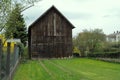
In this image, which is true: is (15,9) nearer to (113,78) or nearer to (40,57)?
(113,78)

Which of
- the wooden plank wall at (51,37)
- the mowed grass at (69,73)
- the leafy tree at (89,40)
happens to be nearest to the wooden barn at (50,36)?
the wooden plank wall at (51,37)

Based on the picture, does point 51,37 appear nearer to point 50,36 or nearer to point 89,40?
point 50,36

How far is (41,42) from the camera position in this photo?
53.7m

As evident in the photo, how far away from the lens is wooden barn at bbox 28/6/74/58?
53.6 meters

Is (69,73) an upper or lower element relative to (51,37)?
lower

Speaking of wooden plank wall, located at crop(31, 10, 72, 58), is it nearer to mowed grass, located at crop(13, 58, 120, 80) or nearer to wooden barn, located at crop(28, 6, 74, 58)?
wooden barn, located at crop(28, 6, 74, 58)

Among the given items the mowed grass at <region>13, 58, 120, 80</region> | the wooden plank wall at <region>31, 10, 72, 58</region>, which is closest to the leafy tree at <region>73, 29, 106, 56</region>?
the wooden plank wall at <region>31, 10, 72, 58</region>

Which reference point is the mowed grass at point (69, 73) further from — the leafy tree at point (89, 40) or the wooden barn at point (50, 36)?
the leafy tree at point (89, 40)

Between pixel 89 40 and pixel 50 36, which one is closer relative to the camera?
pixel 50 36

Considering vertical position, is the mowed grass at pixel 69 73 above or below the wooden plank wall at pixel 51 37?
below

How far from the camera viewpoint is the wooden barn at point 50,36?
53.6 meters

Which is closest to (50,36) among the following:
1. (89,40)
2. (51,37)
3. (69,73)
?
(51,37)

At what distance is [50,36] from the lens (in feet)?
A: 178

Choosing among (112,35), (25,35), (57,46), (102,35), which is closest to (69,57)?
(57,46)
